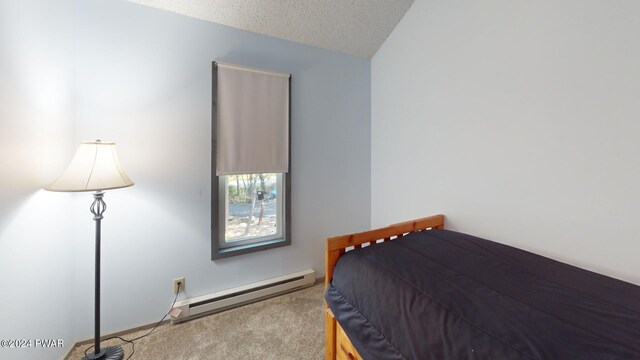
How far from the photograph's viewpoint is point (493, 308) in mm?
902

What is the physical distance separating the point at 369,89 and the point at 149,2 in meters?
1.97

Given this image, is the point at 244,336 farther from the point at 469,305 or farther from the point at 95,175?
the point at 469,305

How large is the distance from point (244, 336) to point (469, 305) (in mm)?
1459

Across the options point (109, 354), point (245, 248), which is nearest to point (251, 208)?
point (245, 248)

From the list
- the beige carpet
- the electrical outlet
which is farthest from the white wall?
the electrical outlet

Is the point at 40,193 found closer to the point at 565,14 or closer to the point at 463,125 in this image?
the point at 463,125

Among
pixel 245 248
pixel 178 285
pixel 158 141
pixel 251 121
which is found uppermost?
pixel 251 121

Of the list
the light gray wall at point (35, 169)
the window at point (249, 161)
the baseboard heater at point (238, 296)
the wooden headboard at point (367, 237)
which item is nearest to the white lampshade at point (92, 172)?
the light gray wall at point (35, 169)

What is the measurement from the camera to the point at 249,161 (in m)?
2.07

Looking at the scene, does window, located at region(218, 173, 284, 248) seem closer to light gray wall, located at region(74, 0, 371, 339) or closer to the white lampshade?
light gray wall, located at region(74, 0, 371, 339)

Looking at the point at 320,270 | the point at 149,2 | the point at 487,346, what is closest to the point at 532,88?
the point at 487,346

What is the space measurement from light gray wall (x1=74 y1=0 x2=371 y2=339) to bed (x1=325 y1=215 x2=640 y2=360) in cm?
115

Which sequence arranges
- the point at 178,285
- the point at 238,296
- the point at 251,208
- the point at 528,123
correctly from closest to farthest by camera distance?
the point at 528,123 → the point at 178,285 → the point at 238,296 → the point at 251,208

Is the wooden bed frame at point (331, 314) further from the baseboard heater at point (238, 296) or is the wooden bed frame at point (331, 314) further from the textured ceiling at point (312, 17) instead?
the textured ceiling at point (312, 17)
